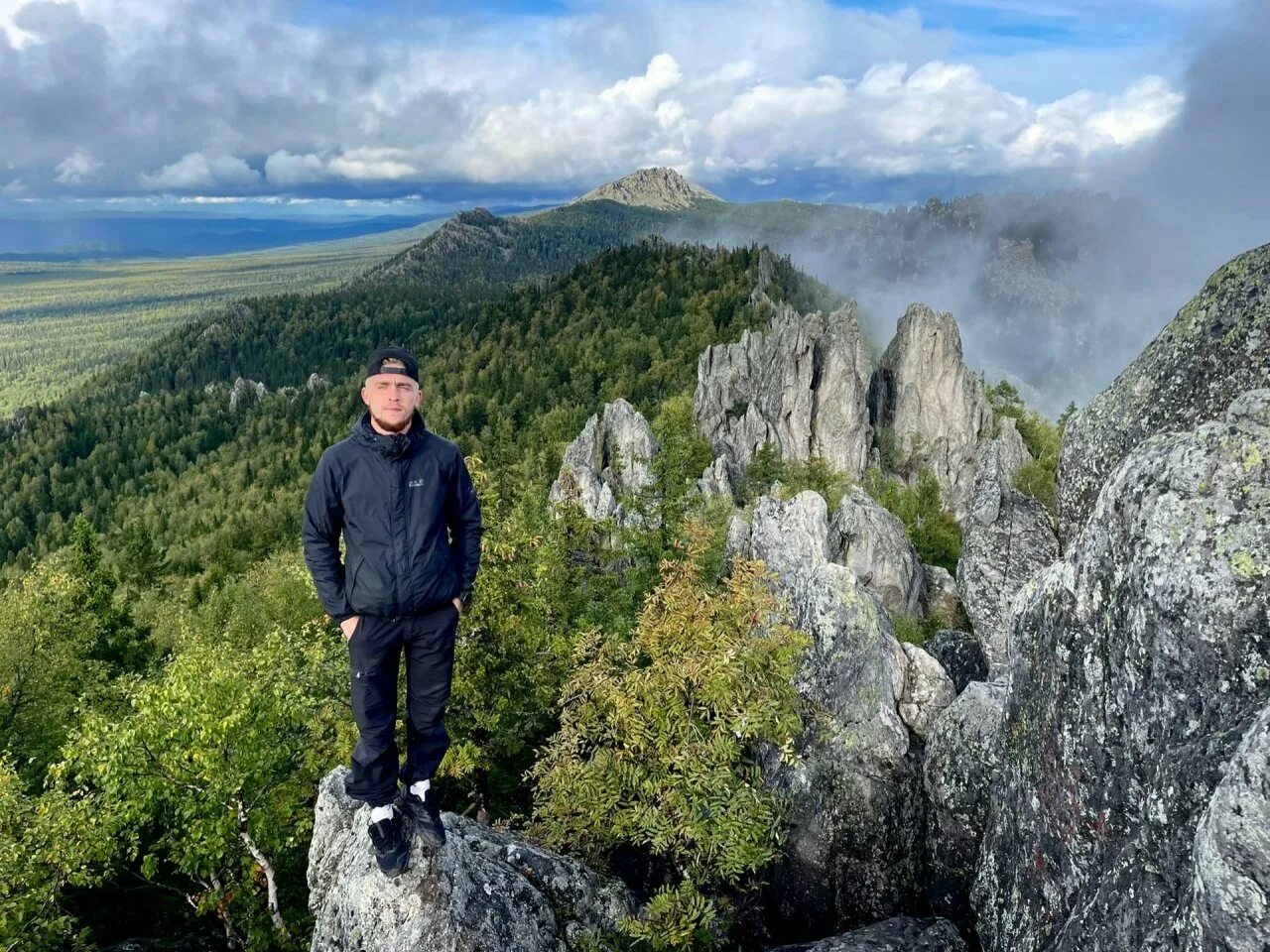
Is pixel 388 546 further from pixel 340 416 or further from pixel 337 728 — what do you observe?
pixel 340 416

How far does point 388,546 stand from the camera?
7578 millimetres

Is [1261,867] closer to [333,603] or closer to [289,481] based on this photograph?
[333,603]

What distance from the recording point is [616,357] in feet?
491

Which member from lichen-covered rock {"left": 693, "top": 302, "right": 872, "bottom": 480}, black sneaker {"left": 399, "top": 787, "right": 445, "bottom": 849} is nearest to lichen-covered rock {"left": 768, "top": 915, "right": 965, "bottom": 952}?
black sneaker {"left": 399, "top": 787, "right": 445, "bottom": 849}

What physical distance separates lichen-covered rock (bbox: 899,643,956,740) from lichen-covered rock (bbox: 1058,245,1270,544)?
181 inches

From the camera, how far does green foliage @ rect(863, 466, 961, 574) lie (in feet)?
233

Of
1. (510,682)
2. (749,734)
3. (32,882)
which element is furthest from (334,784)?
(32,882)

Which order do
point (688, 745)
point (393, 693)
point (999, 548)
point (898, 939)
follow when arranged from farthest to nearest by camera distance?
point (999, 548) → point (898, 939) → point (688, 745) → point (393, 693)

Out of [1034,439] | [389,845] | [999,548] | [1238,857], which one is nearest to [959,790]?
[1238,857]

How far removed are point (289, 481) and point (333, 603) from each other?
131 metres

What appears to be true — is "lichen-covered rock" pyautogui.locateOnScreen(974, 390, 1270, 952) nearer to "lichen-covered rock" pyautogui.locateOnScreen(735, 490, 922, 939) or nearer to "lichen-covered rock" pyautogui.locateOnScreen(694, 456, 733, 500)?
"lichen-covered rock" pyautogui.locateOnScreen(735, 490, 922, 939)

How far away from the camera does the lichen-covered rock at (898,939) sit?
1022 centimetres

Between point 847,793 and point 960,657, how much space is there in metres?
14.0

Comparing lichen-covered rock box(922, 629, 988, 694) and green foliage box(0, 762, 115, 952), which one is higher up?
green foliage box(0, 762, 115, 952)
